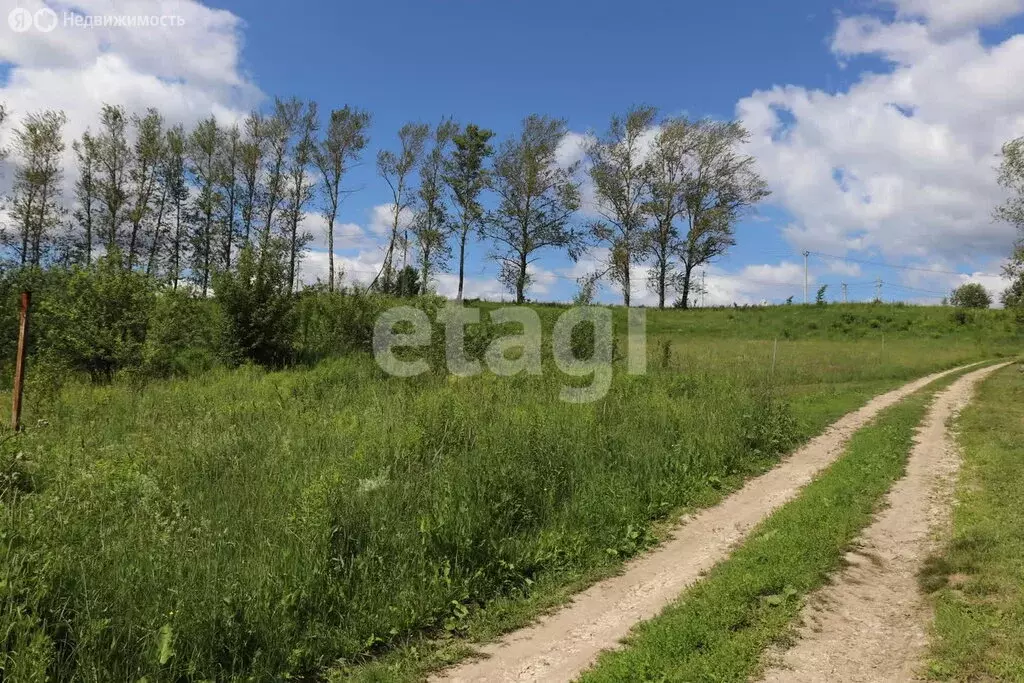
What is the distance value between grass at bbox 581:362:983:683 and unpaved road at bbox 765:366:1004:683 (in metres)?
0.15

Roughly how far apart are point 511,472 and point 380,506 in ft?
5.50

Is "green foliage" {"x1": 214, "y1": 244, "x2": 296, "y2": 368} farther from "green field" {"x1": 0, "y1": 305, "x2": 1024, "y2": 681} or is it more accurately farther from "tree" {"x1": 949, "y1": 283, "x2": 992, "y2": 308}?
"tree" {"x1": 949, "y1": 283, "x2": 992, "y2": 308}

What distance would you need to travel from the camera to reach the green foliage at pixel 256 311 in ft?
51.3

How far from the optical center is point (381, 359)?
1511cm

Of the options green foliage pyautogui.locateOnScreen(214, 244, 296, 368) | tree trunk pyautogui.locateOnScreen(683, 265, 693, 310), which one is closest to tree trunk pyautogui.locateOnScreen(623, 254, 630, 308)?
tree trunk pyautogui.locateOnScreen(683, 265, 693, 310)

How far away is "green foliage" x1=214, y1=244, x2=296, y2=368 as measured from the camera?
51.3ft

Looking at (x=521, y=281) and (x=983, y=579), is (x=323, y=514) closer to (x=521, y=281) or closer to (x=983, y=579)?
(x=983, y=579)

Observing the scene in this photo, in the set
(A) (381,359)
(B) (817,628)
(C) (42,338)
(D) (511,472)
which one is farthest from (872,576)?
(C) (42,338)

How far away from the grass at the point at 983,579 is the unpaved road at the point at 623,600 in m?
1.73

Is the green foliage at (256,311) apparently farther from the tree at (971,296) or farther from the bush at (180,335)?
the tree at (971,296)

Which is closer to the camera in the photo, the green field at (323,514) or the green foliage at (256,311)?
the green field at (323,514)

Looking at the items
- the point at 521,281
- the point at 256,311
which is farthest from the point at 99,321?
the point at 521,281

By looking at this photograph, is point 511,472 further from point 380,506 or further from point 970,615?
point 970,615

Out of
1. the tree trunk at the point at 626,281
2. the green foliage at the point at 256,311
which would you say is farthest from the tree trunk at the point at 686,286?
the green foliage at the point at 256,311
